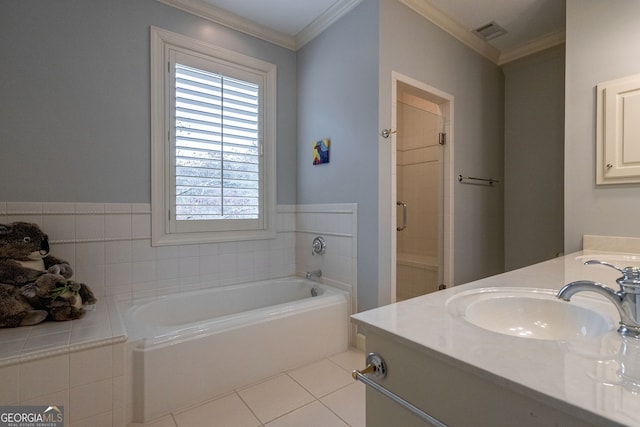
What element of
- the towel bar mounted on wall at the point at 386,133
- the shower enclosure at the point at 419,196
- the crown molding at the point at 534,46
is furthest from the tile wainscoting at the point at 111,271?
the crown molding at the point at 534,46

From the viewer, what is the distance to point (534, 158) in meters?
2.97

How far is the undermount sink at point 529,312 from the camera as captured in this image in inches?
32.3

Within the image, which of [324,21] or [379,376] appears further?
[324,21]

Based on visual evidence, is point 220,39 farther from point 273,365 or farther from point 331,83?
point 273,365

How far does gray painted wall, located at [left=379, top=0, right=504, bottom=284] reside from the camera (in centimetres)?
218

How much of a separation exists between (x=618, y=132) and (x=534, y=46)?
1585mm

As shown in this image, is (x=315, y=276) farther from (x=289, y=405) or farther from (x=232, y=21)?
(x=232, y=21)

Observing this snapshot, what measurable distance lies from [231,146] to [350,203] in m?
1.16

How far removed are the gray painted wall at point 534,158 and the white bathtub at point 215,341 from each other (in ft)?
7.04

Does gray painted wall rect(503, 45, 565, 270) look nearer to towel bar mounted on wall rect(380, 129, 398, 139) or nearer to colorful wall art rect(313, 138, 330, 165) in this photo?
towel bar mounted on wall rect(380, 129, 398, 139)


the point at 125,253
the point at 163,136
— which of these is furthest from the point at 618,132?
the point at 125,253

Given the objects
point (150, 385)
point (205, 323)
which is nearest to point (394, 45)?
point (205, 323)

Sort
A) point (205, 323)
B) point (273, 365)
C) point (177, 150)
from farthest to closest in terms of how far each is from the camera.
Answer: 1. point (177, 150)
2. point (273, 365)
3. point (205, 323)

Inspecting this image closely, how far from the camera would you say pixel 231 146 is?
2539mm
